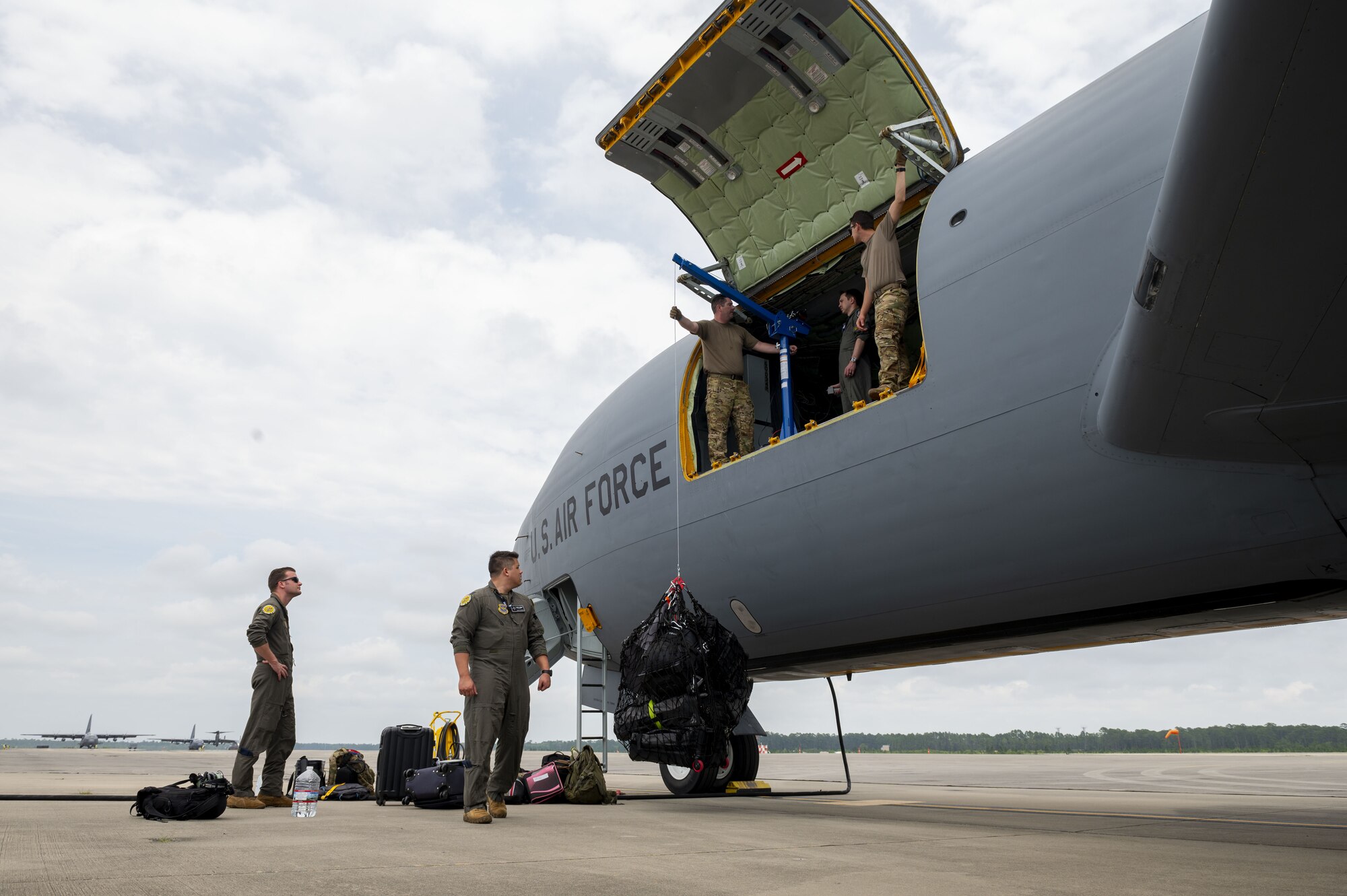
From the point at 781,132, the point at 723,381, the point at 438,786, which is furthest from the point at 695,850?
the point at 781,132

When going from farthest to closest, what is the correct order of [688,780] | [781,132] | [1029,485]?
[688,780] < [781,132] < [1029,485]

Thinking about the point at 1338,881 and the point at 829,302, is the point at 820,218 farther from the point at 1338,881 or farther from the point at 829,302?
the point at 1338,881

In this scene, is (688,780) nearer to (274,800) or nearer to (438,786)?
(438,786)

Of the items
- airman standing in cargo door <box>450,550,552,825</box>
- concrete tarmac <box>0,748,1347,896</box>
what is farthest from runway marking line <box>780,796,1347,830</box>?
airman standing in cargo door <box>450,550,552,825</box>

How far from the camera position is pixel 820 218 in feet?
27.7

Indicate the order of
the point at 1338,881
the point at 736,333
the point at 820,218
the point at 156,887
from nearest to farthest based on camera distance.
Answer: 1. the point at 156,887
2. the point at 1338,881
3. the point at 820,218
4. the point at 736,333

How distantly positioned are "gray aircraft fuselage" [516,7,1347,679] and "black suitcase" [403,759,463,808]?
284 cm

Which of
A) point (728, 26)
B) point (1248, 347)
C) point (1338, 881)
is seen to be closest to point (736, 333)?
point (728, 26)

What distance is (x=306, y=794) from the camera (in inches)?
243

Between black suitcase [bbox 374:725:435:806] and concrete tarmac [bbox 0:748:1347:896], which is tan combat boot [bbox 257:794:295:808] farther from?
black suitcase [bbox 374:725:435:806]

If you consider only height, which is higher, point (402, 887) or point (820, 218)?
point (820, 218)

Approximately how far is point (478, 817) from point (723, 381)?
4668mm

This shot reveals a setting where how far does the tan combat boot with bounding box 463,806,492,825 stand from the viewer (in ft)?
19.5

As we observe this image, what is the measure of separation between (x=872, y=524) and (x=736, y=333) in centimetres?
309
